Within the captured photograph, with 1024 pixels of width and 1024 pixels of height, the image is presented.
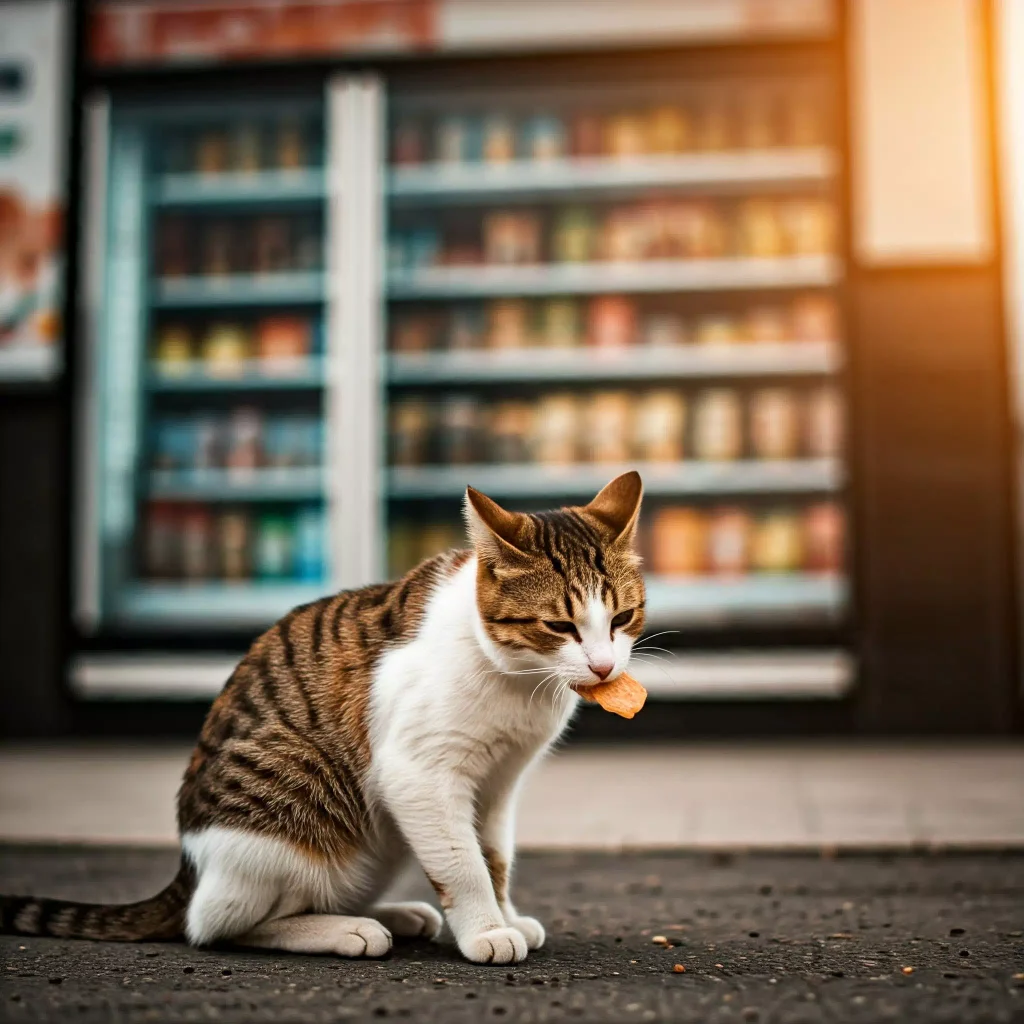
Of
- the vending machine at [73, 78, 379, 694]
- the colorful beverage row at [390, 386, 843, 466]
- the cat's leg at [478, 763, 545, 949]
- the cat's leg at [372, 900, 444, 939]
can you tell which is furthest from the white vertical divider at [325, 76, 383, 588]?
the cat's leg at [478, 763, 545, 949]

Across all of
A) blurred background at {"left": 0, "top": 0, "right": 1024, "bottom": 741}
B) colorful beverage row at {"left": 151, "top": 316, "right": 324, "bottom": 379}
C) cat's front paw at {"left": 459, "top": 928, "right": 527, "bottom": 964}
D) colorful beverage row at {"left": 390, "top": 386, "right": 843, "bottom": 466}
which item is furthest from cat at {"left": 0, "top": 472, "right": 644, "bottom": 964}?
colorful beverage row at {"left": 151, "top": 316, "right": 324, "bottom": 379}

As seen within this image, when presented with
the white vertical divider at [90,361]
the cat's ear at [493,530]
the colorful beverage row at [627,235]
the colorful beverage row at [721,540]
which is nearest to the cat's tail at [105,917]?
the cat's ear at [493,530]

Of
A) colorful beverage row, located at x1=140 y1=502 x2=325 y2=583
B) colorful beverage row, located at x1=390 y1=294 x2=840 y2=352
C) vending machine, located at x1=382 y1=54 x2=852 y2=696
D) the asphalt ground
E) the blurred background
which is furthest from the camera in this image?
colorful beverage row, located at x1=140 y1=502 x2=325 y2=583

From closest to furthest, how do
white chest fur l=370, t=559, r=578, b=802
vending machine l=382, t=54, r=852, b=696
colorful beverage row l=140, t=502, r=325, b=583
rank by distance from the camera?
white chest fur l=370, t=559, r=578, b=802 < vending machine l=382, t=54, r=852, b=696 < colorful beverage row l=140, t=502, r=325, b=583

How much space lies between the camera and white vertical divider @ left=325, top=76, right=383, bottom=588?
6.07 meters

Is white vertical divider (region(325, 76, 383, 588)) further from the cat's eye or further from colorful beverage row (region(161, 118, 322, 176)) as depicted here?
the cat's eye

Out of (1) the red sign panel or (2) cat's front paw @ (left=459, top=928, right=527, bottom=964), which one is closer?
(2) cat's front paw @ (left=459, top=928, right=527, bottom=964)

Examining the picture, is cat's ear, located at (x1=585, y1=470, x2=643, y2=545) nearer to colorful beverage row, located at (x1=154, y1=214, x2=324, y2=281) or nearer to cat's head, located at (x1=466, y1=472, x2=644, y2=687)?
cat's head, located at (x1=466, y1=472, x2=644, y2=687)

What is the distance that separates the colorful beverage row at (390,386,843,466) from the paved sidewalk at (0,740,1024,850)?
5.23 ft

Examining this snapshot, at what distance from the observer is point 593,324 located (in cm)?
659

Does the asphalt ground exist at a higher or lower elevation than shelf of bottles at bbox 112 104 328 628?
lower

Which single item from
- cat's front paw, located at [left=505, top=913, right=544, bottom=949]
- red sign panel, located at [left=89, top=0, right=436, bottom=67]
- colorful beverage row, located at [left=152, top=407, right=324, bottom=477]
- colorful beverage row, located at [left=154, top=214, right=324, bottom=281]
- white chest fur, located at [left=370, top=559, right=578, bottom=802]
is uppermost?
red sign panel, located at [left=89, top=0, right=436, bottom=67]

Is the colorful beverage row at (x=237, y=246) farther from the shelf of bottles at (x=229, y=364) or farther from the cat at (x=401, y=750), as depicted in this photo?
the cat at (x=401, y=750)

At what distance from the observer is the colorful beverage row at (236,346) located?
653 cm
